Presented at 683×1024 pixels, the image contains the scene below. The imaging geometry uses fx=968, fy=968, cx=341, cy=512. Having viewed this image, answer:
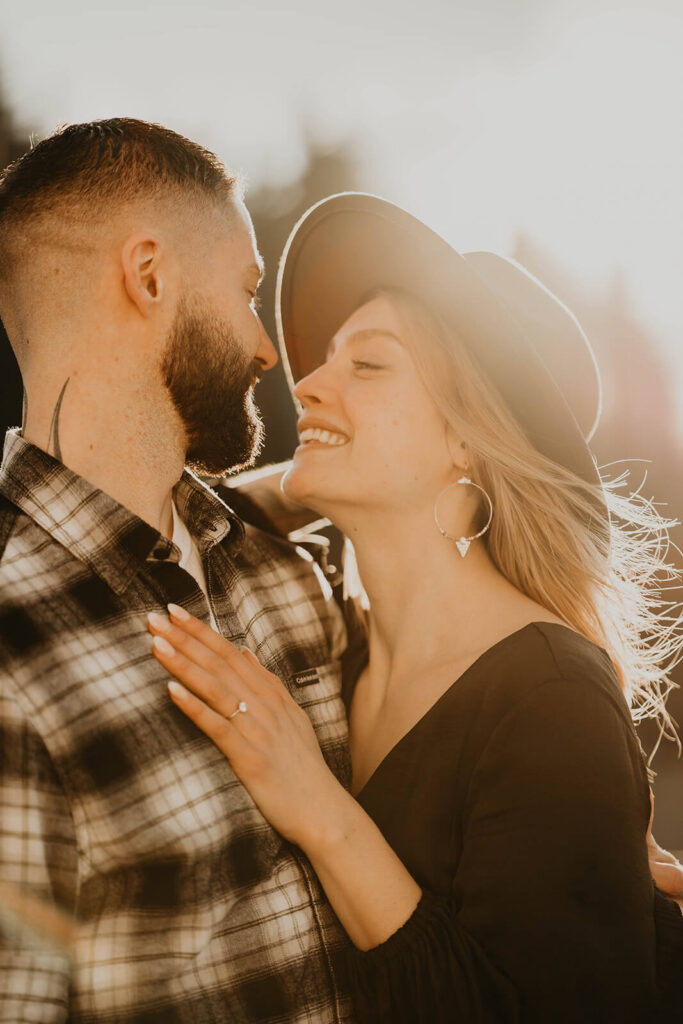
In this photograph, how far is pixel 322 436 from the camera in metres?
2.60

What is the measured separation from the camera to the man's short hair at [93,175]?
7.32ft

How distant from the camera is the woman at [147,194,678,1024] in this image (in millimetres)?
1920

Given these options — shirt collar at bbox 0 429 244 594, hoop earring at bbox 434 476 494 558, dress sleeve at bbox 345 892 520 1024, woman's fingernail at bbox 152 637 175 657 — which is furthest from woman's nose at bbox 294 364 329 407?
dress sleeve at bbox 345 892 520 1024

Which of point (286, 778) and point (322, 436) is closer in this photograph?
point (286, 778)

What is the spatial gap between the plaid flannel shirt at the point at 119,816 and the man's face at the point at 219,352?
14.6 inches

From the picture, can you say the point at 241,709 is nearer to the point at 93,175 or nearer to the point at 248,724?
the point at 248,724

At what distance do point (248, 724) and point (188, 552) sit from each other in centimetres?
57

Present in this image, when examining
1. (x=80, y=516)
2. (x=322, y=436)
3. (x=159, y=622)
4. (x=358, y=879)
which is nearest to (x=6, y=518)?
(x=80, y=516)

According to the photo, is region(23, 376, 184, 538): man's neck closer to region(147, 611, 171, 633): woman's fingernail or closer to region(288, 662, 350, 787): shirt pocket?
region(147, 611, 171, 633): woman's fingernail

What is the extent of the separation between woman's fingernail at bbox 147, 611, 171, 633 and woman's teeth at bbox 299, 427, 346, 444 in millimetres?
800

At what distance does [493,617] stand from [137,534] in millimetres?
923

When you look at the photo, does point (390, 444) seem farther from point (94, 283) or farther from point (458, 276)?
point (94, 283)

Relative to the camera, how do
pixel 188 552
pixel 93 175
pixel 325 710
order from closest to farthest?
pixel 93 175 → pixel 188 552 → pixel 325 710

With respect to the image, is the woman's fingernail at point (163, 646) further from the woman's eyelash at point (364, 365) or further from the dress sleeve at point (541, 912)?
the woman's eyelash at point (364, 365)
